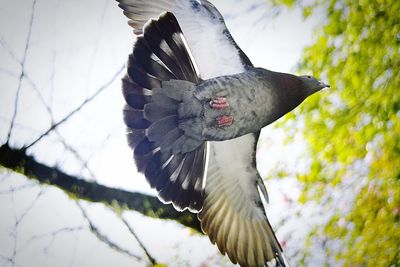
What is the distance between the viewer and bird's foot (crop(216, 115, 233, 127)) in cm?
93

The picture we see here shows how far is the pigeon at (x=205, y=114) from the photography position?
0.84 metres

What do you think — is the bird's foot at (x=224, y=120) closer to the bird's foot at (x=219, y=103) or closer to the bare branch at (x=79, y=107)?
the bird's foot at (x=219, y=103)

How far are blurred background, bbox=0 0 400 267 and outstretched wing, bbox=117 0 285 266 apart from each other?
0.10ft

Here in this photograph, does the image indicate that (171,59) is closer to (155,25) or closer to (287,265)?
(155,25)

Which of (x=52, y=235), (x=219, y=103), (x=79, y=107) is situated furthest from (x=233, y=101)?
(x=52, y=235)

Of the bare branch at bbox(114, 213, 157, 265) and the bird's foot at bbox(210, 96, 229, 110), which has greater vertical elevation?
the bird's foot at bbox(210, 96, 229, 110)

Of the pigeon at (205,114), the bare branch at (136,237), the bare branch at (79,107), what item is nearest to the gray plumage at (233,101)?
the pigeon at (205,114)

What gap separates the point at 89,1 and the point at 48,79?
7.8 inches

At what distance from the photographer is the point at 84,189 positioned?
2.85ft

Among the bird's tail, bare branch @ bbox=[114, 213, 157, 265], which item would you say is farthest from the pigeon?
bare branch @ bbox=[114, 213, 157, 265]

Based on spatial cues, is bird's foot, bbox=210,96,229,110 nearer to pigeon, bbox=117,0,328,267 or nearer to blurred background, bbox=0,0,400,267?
pigeon, bbox=117,0,328,267

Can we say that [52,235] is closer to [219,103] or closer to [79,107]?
[79,107]

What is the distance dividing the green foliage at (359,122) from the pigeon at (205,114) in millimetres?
111

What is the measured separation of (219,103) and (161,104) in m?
0.15
